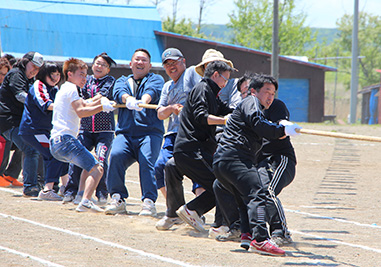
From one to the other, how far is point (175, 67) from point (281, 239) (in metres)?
2.60

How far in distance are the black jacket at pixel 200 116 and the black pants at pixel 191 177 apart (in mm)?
103

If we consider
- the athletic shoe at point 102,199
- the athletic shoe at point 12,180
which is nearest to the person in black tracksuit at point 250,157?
the athletic shoe at point 102,199

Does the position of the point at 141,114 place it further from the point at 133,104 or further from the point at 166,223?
the point at 166,223

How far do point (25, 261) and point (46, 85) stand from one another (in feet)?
15.0

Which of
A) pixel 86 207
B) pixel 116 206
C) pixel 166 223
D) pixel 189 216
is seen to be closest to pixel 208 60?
pixel 189 216

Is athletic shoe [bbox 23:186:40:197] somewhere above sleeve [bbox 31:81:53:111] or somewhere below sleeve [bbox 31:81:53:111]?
below

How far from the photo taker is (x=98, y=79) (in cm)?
906

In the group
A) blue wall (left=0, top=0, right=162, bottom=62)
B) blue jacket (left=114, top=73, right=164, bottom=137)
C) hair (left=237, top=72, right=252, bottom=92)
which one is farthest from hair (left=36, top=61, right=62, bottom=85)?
blue wall (left=0, top=0, right=162, bottom=62)

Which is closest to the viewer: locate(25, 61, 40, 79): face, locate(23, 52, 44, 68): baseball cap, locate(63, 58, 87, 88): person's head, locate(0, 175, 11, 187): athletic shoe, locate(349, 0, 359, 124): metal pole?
locate(63, 58, 87, 88): person's head

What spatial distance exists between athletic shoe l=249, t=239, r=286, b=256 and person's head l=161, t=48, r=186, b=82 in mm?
2666

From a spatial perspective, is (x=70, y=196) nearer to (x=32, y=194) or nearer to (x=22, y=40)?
(x=32, y=194)

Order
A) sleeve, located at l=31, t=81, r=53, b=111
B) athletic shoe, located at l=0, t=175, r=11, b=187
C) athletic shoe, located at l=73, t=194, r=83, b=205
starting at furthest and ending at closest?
athletic shoe, located at l=0, t=175, r=11, b=187 → sleeve, located at l=31, t=81, r=53, b=111 → athletic shoe, located at l=73, t=194, r=83, b=205

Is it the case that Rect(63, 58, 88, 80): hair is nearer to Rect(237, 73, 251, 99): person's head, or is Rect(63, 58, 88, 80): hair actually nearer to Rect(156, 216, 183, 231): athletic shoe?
Rect(237, 73, 251, 99): person's head

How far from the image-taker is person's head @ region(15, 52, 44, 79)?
9.74 m
